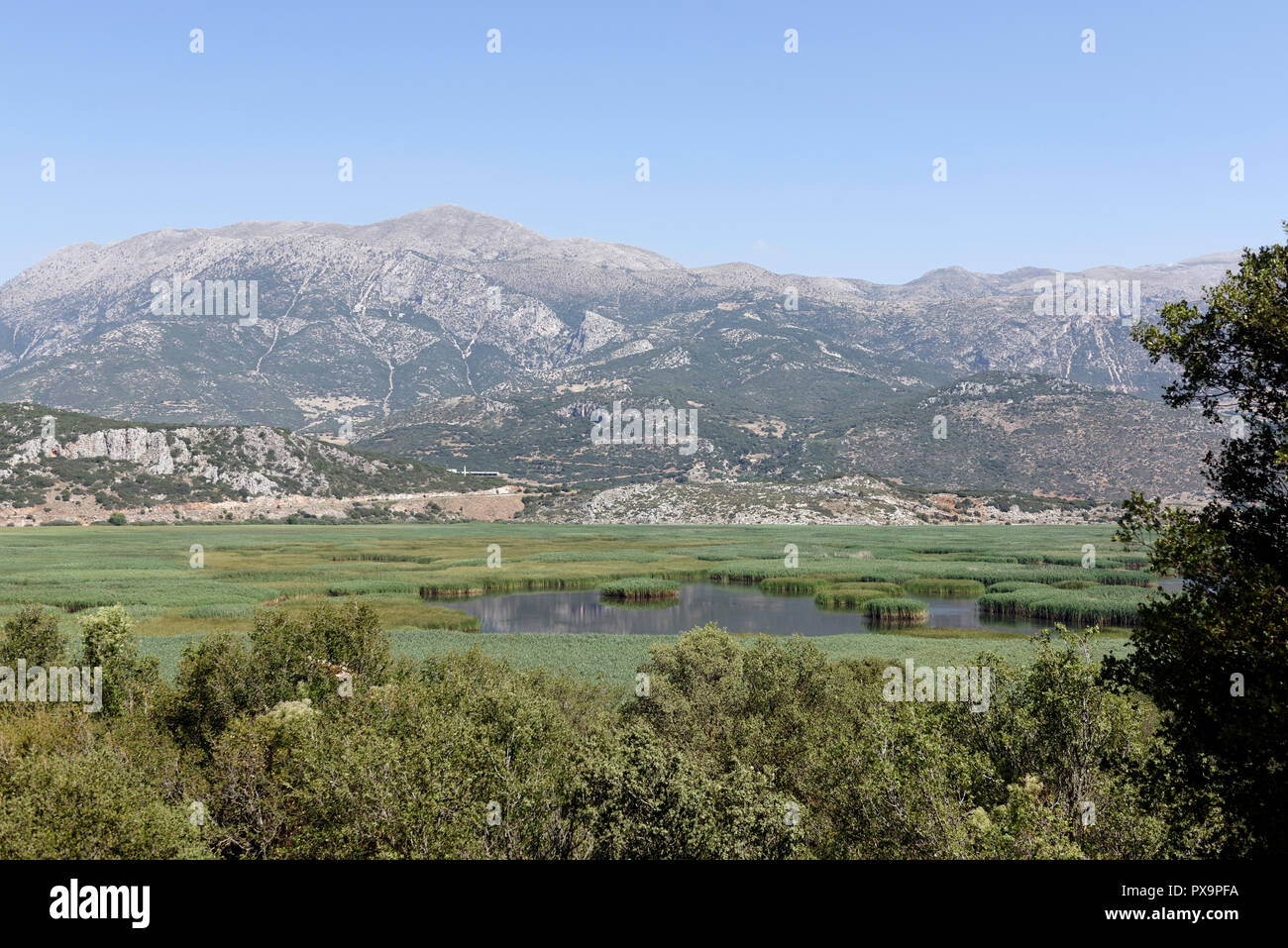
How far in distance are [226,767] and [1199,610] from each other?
28.1 meters

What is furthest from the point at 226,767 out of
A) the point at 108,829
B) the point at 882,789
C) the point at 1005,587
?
the point at 1005,587

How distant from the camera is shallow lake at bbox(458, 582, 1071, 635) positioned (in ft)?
246

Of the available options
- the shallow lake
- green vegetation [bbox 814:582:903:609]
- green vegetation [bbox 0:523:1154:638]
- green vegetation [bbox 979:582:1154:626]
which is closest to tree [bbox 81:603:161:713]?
green vegetation [bbox 0:523:1154:638]

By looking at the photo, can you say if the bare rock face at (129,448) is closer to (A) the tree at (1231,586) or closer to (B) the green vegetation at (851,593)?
(B) the green vegetation at (851,593)

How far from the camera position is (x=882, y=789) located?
2059 cm

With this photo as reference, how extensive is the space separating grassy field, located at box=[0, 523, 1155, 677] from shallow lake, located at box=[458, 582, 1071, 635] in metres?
3.76

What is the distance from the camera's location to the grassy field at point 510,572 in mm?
66625

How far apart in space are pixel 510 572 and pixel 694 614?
103 ft

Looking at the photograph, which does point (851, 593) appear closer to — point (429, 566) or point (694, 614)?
point (694, 614)

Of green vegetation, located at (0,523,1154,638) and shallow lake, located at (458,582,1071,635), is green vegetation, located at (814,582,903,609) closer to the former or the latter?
green vegetation, located at (0,523,1154,638)

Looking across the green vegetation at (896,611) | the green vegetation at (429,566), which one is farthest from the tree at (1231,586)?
the green vegetation at (896,611)

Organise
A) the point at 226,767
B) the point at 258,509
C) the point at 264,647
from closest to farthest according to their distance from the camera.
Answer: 1. the point at 226,767
2. the point at 264,647
3. the point at 258,509

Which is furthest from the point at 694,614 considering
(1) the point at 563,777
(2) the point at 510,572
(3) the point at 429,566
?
(1) the point at 563,777

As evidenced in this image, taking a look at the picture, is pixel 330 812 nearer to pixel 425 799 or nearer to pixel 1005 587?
pixel 425 799
